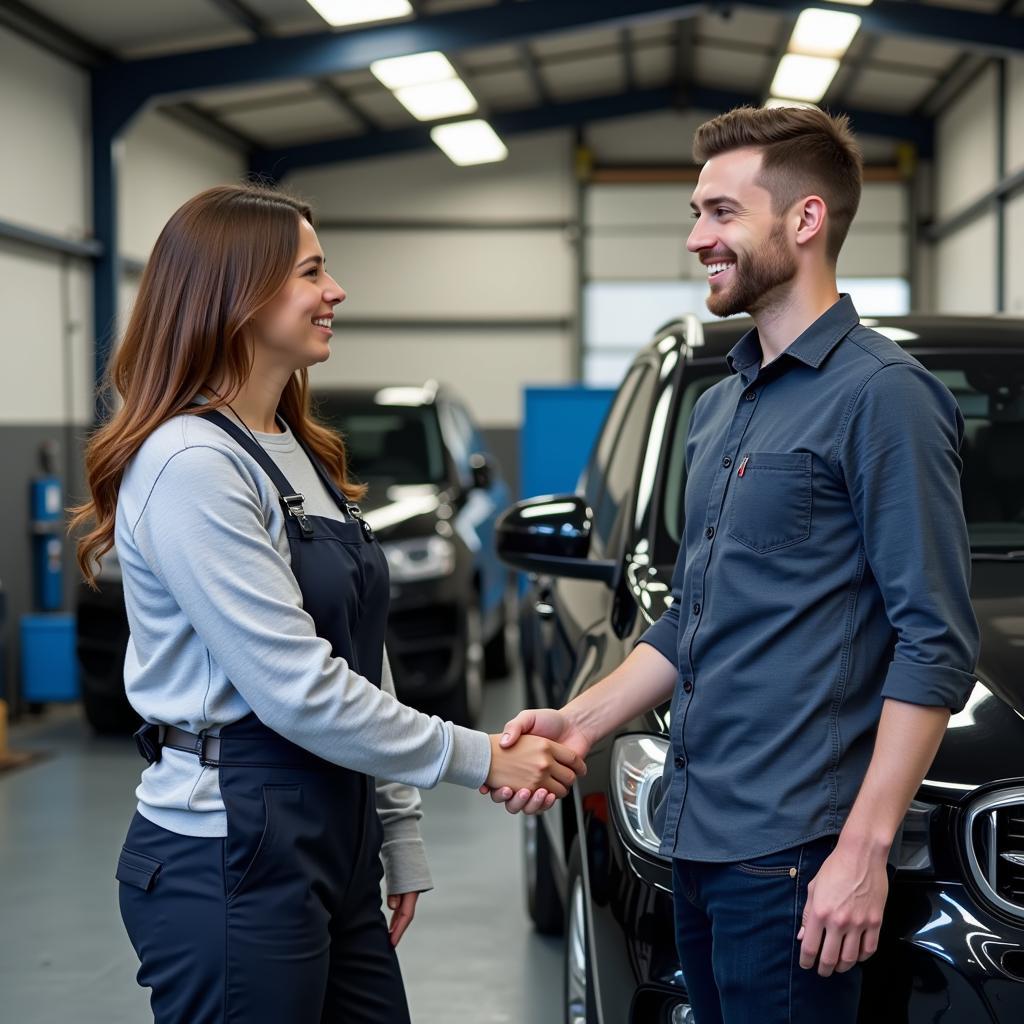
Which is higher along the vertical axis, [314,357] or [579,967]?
[314,357]

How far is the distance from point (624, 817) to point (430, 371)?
Result: 523 inches

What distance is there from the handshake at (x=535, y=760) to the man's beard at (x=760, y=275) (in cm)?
69

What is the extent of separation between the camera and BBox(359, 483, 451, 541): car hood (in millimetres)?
6723

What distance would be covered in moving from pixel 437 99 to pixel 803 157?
1156 centimetres

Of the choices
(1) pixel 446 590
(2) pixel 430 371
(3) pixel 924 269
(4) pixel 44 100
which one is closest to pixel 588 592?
(1) pixel 446 590

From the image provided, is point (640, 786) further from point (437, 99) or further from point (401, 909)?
point (437, 99)

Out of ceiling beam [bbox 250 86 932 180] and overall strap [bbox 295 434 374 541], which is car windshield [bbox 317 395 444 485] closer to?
overall strap [bbox 295 434 374 541]

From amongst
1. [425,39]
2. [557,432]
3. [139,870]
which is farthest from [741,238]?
[425,39]

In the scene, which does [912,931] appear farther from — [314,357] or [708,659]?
[314,357]

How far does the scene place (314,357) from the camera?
1.92m

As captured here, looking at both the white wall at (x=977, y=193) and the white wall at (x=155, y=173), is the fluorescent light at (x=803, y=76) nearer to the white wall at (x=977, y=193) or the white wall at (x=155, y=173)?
the white wall at (x=977, y=193)

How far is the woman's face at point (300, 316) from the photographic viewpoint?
6.09 feet

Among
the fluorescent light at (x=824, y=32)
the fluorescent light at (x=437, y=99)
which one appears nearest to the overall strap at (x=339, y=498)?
the fluorescent light at (x=824, y=32)

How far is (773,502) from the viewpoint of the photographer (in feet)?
5.25
